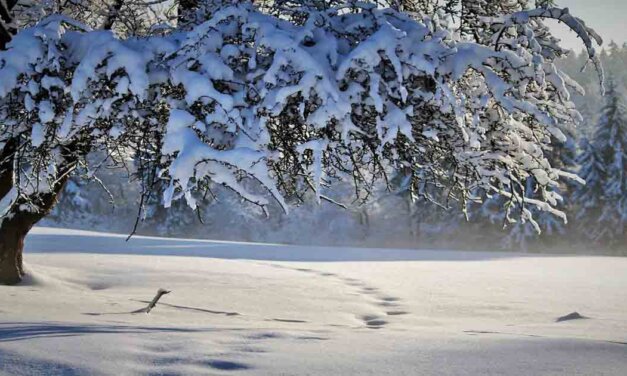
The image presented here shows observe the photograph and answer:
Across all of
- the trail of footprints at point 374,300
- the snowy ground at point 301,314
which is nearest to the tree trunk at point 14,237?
the snowy ground at point 301,314

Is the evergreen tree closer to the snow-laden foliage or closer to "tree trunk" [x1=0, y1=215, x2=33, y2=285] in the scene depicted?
"tree trunk" [x1=0, y1=215, x2=33, y2=285]

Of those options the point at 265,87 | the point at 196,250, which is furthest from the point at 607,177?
the point at 265,87

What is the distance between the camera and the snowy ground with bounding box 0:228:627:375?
397cm

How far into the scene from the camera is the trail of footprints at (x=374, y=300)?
7.92 meters

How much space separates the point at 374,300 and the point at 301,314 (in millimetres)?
2315

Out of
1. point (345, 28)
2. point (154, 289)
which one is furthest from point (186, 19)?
point (154, 289)

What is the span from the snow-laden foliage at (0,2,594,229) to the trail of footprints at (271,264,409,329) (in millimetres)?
2604

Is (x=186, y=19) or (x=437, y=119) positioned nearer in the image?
(x=437, y=119)

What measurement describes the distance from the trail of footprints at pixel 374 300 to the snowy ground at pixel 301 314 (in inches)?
1.6

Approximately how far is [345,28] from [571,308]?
5670mm

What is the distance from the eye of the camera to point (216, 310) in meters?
8.25

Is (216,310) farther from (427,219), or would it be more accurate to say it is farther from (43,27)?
(427,219)

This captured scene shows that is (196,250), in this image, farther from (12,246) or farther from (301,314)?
(301,314)

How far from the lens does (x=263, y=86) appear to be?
16.8 feet
